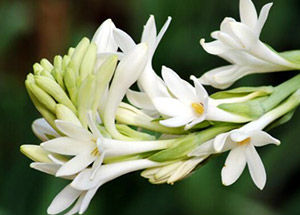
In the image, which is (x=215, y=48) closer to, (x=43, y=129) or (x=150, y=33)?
(x=150, y=33)

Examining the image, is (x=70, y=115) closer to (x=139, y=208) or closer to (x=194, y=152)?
(x=194, y=152)

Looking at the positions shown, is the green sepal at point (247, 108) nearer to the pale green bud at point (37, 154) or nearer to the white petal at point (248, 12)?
the white petal at point (248, 12)

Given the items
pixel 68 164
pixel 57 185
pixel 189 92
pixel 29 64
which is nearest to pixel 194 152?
pixel 189 92

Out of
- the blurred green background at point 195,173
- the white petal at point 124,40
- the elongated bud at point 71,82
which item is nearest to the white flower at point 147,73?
the white petal at point 124,40

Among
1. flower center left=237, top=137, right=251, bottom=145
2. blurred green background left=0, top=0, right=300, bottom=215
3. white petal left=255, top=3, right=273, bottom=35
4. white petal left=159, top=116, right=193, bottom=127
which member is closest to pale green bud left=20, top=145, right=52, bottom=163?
white petal left=159, top=116, right=193, bottom=127

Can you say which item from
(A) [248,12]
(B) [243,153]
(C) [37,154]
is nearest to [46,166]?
(C) [37,154]

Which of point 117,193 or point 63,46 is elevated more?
point 63,46
